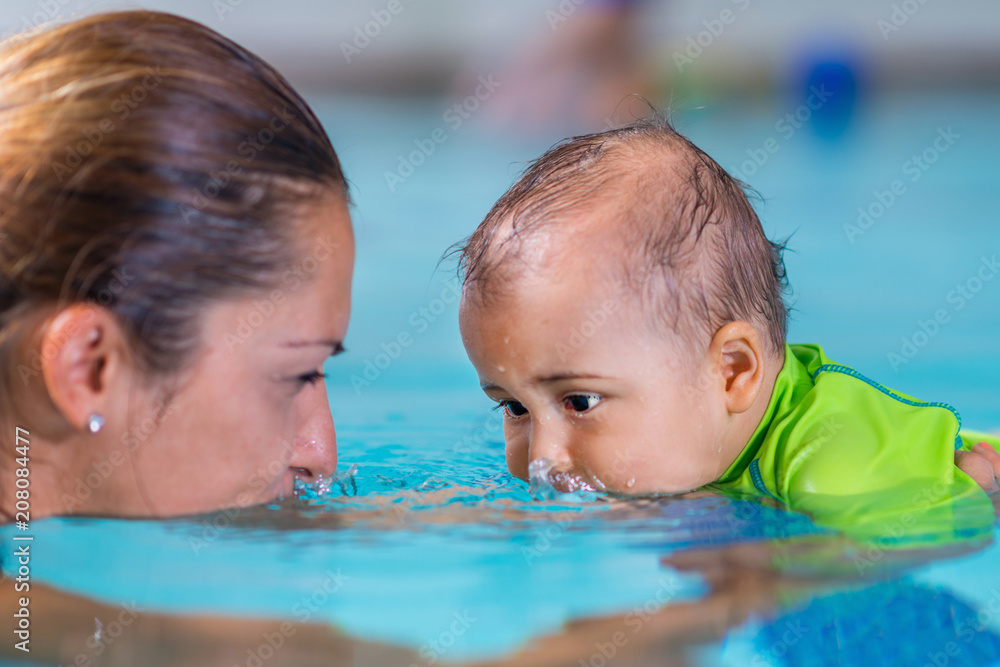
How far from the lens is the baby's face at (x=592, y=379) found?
2.26 meters

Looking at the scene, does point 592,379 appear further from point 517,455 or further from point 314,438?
point 314,438

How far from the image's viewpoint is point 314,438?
2068 millimetres

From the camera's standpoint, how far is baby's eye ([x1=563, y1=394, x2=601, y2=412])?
89.7 inches

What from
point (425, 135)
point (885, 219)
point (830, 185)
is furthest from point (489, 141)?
point (885, 219)

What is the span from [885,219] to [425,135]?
14.4 ft

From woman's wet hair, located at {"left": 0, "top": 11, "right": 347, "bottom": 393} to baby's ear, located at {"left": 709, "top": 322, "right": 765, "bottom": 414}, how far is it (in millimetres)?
957

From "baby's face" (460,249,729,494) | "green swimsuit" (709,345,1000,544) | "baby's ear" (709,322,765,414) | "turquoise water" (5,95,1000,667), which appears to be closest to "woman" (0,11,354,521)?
"turquoise water" (5,95,1000,667)

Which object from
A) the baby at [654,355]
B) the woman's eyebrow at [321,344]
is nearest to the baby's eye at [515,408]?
the baby at [654,355]

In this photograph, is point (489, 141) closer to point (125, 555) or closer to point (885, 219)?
point (885, 219)

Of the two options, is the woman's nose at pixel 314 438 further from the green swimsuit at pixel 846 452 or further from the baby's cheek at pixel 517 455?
the green swimsuit at pixel 846 452

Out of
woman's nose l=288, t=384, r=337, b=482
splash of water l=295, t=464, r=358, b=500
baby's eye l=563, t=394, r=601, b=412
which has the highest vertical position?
baby's eye l=563, t=394, r=601, b=412

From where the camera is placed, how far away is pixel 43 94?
1.81 m

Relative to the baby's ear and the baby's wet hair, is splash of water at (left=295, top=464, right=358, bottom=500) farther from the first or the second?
the baby's ear

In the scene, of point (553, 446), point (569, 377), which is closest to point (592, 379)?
point (569, 377)
